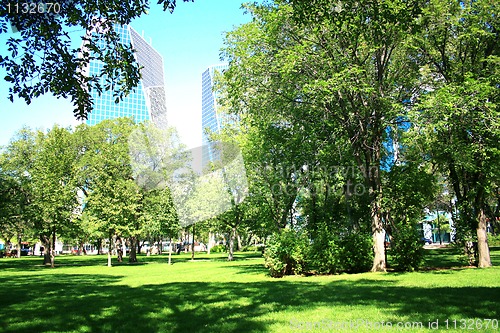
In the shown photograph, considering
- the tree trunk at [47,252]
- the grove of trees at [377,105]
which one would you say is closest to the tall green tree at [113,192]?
the tree trunk at [47,252]

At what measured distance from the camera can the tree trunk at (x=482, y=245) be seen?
57.2ft

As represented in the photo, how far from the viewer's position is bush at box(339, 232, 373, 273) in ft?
58.2

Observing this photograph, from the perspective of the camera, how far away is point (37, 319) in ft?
26.3

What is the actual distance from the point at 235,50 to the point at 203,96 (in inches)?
3066

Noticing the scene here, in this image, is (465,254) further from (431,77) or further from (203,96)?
(203,96)

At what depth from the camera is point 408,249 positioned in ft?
57.0

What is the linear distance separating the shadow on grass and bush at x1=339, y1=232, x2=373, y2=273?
5.97 m

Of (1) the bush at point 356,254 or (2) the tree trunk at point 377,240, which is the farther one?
(1) the bush at point 356,254

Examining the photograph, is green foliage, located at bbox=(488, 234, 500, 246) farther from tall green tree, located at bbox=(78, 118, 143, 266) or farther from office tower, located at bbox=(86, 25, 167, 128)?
office tower, located at bbox=(86, 25, 167, 128)

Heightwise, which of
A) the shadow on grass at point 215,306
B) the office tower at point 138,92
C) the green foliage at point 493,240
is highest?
the office tower at point 138,92

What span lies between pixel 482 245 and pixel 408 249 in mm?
3495

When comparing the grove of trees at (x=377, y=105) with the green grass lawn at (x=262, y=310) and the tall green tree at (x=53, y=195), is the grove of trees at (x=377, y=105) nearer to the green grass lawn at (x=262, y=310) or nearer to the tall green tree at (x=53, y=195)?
the green grass lawn at (x=262, y=310)

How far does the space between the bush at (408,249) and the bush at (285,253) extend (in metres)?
4.09

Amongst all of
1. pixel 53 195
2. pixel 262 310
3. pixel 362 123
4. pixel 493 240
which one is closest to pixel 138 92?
pixel 53 195
